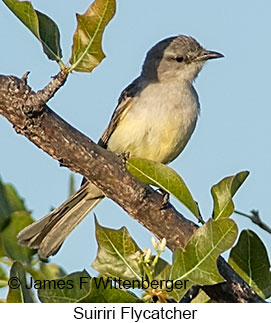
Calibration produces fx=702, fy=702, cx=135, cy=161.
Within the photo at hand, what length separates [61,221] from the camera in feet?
19.4

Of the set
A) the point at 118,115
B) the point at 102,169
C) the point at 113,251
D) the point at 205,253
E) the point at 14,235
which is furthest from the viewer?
the point at 118,115

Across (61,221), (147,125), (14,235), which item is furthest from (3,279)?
(147,125)

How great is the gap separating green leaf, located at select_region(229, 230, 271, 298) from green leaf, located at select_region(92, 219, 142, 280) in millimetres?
669

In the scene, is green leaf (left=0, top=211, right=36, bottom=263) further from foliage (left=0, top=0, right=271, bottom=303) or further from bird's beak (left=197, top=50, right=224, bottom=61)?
bird's beak (left=197, top=50, right=224, bottom=61)

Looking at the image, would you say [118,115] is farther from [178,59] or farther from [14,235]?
[14,235]

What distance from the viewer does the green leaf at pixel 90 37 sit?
3260 millimetres

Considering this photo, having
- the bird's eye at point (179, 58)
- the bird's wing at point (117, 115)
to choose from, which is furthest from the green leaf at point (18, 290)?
the bird's eye at point (179, 58)

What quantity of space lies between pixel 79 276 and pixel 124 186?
90 cm

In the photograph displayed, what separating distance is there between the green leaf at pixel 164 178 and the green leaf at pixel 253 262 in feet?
0.94

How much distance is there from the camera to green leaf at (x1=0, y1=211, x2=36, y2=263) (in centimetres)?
375

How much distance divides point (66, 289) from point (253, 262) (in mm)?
1006

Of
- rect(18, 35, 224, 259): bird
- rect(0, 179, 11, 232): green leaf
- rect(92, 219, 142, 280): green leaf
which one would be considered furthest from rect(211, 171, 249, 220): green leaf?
rect(18, 35, 224, 259): bird

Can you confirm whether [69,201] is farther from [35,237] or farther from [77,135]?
[77,135]

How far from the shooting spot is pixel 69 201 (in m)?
6.11
